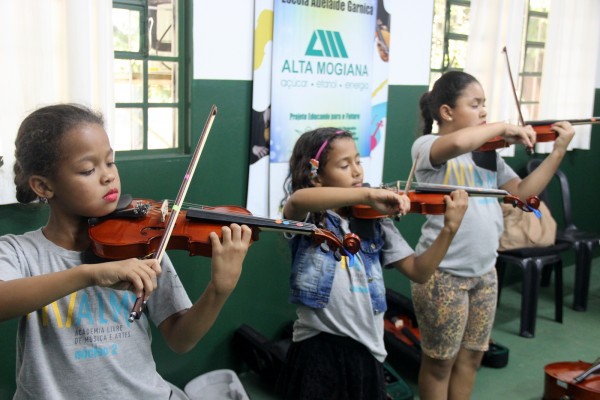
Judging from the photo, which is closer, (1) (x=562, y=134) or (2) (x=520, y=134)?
(2) (x=520, y=134)

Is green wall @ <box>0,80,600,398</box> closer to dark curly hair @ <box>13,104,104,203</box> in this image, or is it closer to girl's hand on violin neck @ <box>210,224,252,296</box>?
dark curly hair @ <box>13,104,104,203</box>

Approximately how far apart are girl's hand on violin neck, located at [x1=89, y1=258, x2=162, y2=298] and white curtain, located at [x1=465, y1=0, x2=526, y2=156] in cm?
287

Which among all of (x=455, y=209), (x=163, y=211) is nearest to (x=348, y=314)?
(x=455, y=209)

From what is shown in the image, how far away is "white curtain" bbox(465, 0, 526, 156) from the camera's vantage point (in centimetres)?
349

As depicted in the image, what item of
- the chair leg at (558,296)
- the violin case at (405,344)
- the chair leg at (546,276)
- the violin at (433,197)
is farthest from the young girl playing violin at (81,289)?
the chair leg at (546,276)

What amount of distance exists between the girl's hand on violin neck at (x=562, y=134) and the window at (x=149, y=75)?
1388mm

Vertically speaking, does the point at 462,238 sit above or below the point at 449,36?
below

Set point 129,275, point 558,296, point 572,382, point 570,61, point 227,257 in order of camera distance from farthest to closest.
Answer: point 570,61
point 558,296
point 572,382
point 227,257
point 129,275

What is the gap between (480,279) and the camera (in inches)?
84.3

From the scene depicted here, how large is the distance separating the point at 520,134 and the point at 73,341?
156 cm

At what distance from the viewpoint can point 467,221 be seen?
213cm

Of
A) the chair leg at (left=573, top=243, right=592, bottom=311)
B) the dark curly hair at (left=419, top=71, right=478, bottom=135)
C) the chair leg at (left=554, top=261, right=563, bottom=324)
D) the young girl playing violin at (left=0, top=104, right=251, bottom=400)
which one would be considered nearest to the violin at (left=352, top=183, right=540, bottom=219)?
the dark curly hair at (left=419, top=71, right=478, bottom=135)

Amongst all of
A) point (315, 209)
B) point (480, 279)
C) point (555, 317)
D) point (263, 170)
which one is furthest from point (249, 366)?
point (555, 317)

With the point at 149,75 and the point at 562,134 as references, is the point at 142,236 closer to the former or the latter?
the point at 149,75
